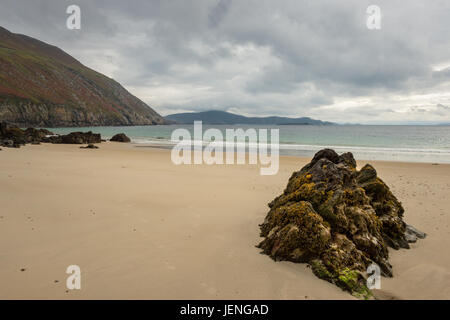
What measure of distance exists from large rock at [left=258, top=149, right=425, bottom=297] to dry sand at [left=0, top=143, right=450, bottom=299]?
268 millimetres

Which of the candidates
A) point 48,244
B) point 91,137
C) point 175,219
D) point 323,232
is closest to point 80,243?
point 48,244

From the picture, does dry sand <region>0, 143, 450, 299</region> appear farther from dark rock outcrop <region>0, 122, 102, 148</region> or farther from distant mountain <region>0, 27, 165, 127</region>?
distant mountain <region>0, 27, 165, 127</region>

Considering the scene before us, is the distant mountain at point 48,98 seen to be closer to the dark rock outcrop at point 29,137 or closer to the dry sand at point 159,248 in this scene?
the dark rock outcrop at point 29,137

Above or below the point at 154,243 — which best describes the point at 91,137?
above

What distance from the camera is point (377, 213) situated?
21.5ft

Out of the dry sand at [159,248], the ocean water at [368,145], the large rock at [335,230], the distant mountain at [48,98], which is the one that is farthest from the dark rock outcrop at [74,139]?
the distant mountain at [48,98]

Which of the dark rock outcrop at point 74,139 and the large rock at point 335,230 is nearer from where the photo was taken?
the large rock at point 335,230

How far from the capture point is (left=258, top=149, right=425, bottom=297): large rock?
4.56 m

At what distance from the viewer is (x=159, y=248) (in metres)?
5.42

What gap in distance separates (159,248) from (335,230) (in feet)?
12.8

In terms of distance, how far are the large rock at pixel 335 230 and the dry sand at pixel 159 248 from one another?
0.88 feet

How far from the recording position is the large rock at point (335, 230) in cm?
456

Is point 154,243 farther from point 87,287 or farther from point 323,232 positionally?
point 323,232

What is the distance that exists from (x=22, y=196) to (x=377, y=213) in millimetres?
11310
